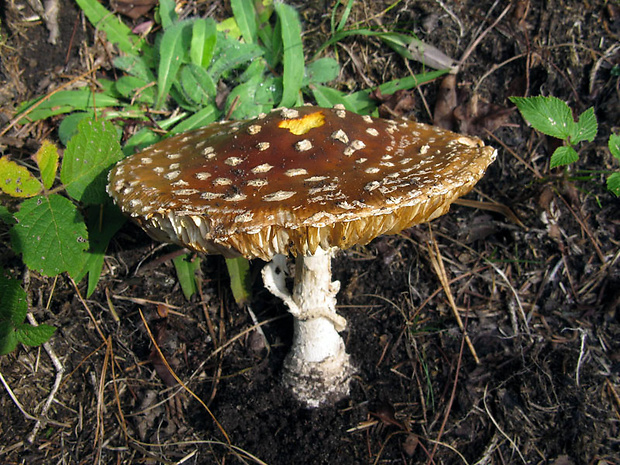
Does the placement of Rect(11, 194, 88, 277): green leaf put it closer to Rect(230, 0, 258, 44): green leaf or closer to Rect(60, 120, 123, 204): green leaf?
Rect(60, 120, 123, 204): green leaf

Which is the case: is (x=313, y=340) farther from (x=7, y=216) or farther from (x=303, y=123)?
(x=7, y=216)

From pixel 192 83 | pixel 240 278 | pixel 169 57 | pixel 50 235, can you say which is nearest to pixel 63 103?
pixel 169 57

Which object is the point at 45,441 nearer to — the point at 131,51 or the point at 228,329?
the point at 228,329

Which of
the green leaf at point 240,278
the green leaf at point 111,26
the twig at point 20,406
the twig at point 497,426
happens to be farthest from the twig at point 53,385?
the twig at point 497,426

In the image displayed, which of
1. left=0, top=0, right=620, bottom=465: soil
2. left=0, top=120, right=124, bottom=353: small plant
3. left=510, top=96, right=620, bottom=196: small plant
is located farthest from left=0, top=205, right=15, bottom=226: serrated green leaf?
left=510, top=96, right=620, bottom=196: small plant

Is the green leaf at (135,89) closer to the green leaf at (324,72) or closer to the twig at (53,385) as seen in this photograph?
the green leaf at (324,72)

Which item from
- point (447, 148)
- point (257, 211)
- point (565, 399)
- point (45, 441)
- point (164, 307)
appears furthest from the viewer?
point (164, 307)

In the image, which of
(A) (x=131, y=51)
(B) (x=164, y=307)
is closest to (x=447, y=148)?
(B) (x=164, y=307)

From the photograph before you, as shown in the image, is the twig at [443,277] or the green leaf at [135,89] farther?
the green leaf at [135,89]
